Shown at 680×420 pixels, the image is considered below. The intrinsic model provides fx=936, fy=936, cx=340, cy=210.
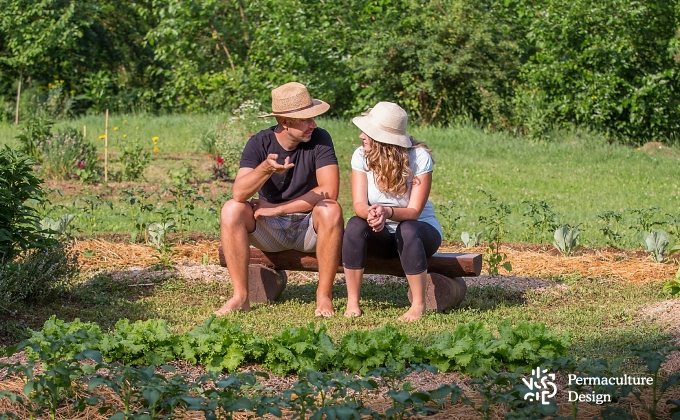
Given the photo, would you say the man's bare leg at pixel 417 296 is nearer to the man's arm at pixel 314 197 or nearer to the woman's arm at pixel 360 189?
the woman's arm at pixel 360 189

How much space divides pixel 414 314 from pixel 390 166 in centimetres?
86

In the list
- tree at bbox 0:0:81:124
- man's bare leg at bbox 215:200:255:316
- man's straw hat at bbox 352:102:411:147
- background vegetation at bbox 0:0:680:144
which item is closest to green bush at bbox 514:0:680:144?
background vegetation at bbox 0:0:680:144

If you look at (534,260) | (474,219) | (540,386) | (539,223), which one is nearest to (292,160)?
(534,260)

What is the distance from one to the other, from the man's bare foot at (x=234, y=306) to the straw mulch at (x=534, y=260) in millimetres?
1366

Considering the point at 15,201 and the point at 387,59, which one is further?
the point at 387,59

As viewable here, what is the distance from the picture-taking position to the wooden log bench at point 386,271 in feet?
17.9

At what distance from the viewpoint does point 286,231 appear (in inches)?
221

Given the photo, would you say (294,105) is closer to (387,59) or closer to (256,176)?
→ (256,176)

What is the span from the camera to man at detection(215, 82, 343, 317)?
5422mm

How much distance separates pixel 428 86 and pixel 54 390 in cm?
1191

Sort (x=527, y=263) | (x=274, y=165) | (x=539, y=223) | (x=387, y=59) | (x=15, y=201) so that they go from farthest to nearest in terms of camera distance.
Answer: (x=387, y=59), (x=539, y=223), (x=527, y=263), (x=15, y=201), (x=274, y=165)

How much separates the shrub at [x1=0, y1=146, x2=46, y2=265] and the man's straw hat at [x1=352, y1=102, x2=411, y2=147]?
6.35ft

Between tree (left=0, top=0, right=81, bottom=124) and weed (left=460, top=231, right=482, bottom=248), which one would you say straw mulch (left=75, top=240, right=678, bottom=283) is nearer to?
weed (left=460, top=231, right=482, bottom=248)

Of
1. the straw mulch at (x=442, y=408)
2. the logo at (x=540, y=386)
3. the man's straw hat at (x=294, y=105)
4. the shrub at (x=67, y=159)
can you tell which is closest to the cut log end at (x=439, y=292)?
the man's straw hat at (x=294, y=105)
